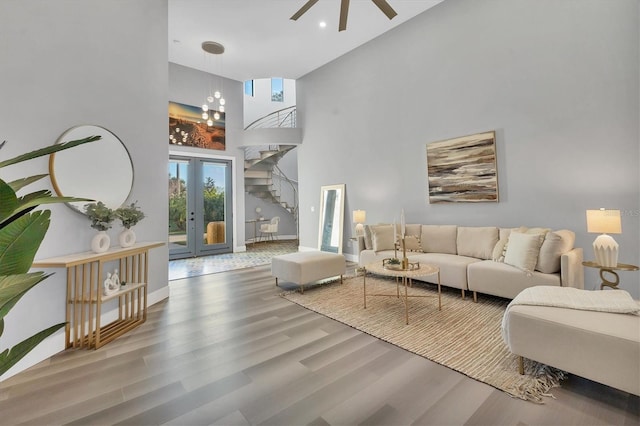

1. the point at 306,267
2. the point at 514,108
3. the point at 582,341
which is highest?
the point at 514,108

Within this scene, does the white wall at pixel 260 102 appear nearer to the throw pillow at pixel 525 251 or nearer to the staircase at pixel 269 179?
the staircase at pixel 269 179

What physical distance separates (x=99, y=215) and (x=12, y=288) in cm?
250

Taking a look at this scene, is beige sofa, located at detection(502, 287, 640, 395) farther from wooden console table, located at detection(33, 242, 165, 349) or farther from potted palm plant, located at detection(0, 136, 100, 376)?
wooden console table, located at detection(33, 242, 165, 349)

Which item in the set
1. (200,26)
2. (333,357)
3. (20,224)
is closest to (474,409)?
(333,357)

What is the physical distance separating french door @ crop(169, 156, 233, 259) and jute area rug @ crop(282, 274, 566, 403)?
4.34m

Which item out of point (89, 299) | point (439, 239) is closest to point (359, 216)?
point (439, 239)

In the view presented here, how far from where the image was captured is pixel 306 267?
4.20 metres

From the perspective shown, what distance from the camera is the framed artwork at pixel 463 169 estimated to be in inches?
173

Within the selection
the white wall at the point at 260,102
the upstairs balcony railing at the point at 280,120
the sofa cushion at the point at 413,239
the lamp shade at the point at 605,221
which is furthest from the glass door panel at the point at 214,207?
the lamp shade at the point at 605,221

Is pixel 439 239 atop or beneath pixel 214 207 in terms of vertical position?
beneath

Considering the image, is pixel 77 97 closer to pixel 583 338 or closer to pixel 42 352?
pixel 42 352

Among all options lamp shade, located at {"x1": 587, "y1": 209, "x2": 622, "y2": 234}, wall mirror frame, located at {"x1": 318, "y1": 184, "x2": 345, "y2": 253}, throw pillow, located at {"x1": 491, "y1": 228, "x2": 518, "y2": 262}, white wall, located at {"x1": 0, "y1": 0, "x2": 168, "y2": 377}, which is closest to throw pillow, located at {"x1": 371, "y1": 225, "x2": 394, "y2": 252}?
throw pillow, located at {"x1": 491, "y1": 228, "x2": 518, "y2": 262}

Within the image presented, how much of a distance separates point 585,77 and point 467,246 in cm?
257

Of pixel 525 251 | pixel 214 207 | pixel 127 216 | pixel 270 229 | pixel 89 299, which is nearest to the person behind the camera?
pixel 89 299
